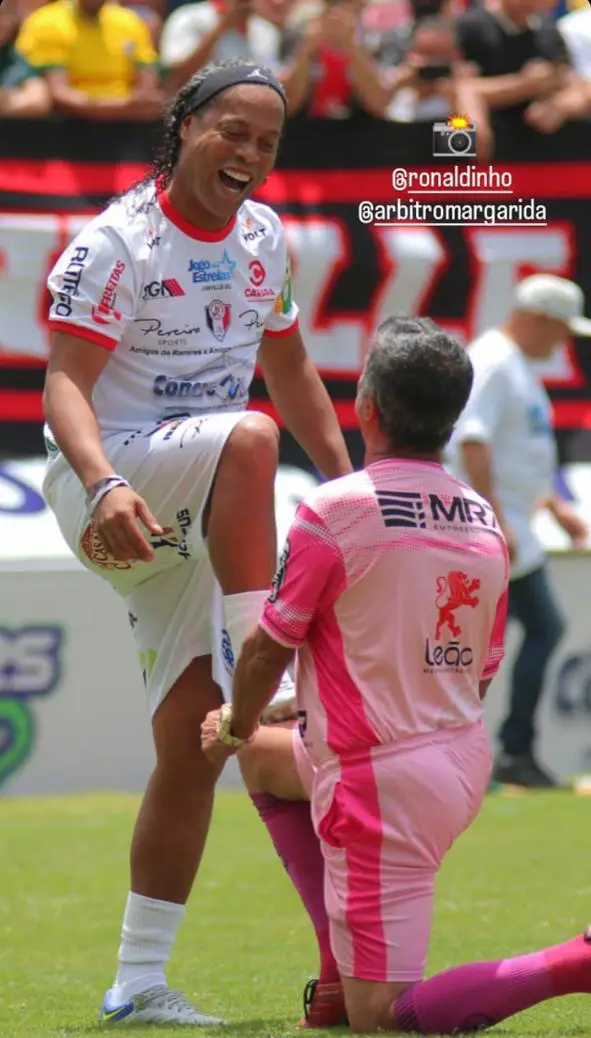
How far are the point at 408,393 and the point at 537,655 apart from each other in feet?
21.6

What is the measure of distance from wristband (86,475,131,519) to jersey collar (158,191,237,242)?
28.0 inches

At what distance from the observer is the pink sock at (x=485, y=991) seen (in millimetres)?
3900

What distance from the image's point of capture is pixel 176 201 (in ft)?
15.0

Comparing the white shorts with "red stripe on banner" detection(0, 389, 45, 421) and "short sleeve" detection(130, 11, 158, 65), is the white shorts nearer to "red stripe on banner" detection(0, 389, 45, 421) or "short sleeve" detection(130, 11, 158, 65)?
"red stripe on banner" detection(0, 389, 45, 421)

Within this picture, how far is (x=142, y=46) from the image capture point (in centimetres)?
1132

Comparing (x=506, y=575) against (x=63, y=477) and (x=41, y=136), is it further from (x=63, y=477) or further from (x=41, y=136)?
(x=41, y=136)

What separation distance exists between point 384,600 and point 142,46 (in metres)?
8.01

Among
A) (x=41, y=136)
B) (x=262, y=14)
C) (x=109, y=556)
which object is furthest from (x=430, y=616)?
(x=262, y=14)

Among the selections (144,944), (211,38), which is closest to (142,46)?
(211,38)

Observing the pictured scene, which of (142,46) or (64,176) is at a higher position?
(142,46)

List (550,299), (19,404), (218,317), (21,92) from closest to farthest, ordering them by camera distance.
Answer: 1. (218,317)
2. (550,299)
3. (19,404)
4. (21,92)

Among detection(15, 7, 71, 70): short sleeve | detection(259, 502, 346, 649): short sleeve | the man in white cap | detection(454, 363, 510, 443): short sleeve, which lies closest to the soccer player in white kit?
detection(259, 502, 346, 649): short sleeve

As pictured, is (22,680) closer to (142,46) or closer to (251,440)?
(142,46)

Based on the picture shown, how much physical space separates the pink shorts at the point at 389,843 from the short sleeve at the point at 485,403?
621 centimetres
